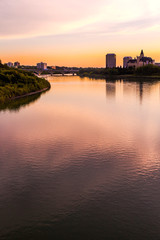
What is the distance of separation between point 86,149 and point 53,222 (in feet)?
43.3

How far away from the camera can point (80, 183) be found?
65.4 feet

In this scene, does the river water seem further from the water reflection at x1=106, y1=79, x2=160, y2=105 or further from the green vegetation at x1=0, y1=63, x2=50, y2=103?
the water reflection at x1=106, y1=79, x2=160, y2=105

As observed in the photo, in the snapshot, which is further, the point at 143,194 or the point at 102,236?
the point at 143,194

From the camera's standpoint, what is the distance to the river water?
49.2 ft

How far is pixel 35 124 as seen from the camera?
4116cm

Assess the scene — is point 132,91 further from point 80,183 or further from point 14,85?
point 80,183

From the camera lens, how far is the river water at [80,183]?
15008 millimetres

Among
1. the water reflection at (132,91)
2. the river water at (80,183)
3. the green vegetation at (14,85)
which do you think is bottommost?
the river water at (80,183)

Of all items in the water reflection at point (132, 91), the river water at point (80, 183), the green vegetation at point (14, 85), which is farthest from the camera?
the water reflection at point (132, 91)

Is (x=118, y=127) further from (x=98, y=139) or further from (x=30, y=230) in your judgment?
(x=30, y=230)

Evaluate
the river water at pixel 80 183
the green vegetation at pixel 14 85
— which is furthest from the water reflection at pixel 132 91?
the river water at pixel 80 183

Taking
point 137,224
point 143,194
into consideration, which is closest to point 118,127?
point 143,194

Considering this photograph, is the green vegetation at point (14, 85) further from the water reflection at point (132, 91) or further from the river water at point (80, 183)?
the river water at point (80, 183)

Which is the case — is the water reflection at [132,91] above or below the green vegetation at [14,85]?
below
